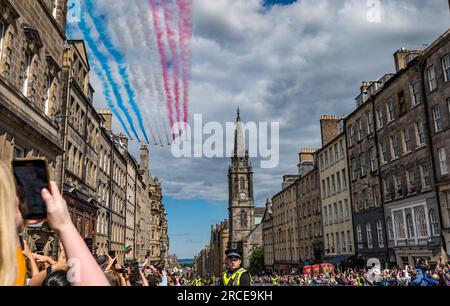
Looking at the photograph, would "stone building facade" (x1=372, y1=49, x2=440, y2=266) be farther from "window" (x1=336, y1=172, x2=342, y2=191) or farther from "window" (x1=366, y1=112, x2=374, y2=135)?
"window" (x1=336, y1=172, x2=342, y2=191)

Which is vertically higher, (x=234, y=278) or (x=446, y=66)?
(x=446, y=66)

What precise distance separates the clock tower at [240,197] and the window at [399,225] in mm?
87003

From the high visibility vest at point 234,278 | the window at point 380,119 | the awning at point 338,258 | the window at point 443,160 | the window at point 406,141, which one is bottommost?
the awning at point 338,258

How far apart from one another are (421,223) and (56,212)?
30.4 meters

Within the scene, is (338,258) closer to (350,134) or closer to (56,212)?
(350,134)

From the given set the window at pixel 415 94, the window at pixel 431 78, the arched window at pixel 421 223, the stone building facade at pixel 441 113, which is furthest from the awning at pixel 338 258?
the window at pixel 431 78

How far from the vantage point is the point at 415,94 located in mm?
28656

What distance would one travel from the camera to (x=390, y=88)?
3206 centimetres

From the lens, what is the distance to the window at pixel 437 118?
25672mm

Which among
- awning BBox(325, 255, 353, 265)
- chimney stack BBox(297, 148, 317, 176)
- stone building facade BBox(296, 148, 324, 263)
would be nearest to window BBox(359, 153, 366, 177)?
awning BBox(325, 255, 353, 265)

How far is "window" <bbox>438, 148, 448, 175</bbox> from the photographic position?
2523 centimetres

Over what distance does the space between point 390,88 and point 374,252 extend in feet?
47.0

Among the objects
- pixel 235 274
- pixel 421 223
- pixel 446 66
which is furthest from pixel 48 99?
pixel 421 223

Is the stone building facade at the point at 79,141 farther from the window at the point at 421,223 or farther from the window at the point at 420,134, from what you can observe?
the window at the point at 420,134
